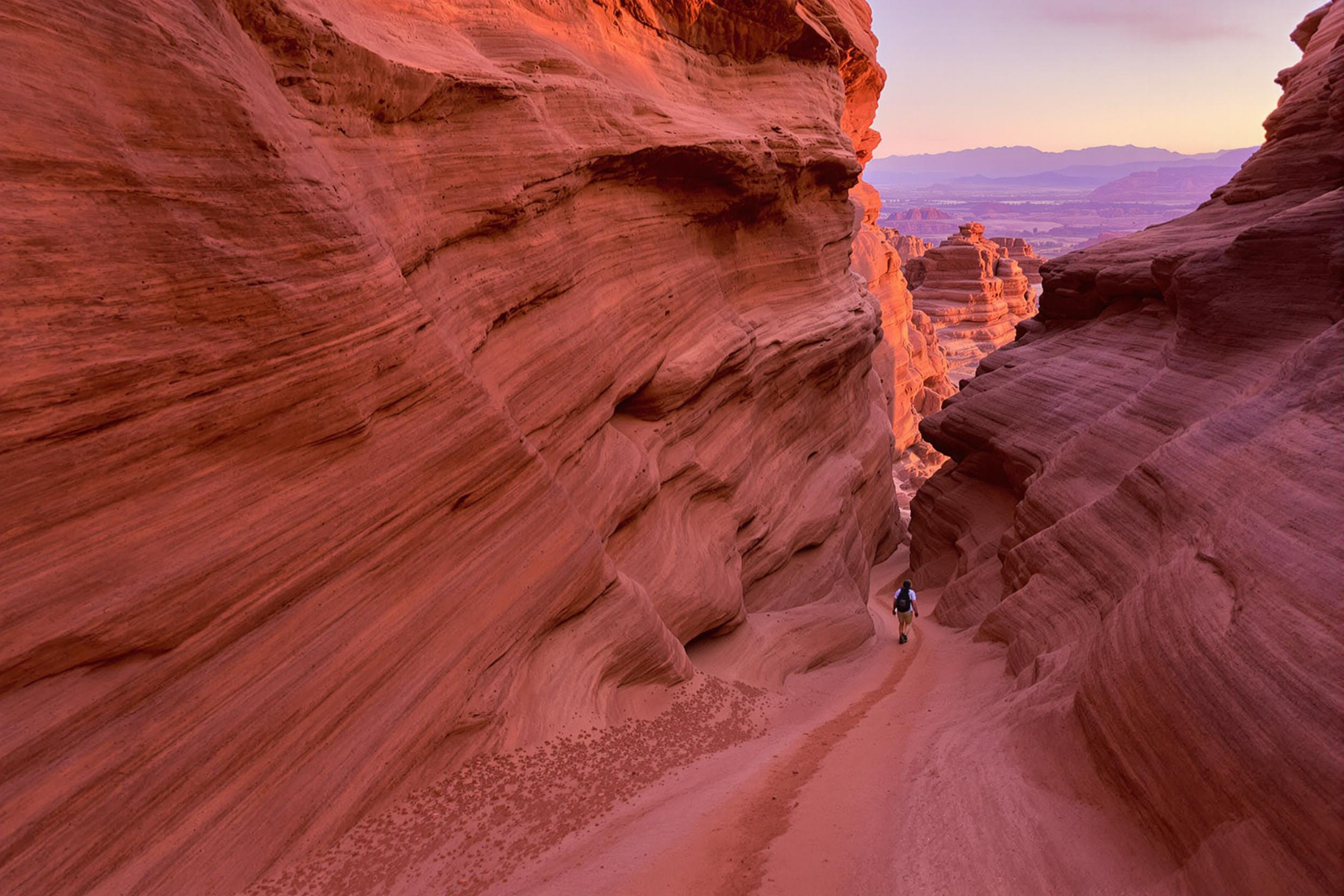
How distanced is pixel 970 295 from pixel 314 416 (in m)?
52.8

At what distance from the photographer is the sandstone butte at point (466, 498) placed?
4.13m

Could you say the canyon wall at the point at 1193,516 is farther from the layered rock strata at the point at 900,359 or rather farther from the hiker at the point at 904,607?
the layered rock strata at the point at 900,359

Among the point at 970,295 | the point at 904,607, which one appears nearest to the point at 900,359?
the point at 970,295

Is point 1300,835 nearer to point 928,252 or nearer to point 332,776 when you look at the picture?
point 332,776

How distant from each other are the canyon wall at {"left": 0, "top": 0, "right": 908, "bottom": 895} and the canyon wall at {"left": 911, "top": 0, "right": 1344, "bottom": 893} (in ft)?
13.6

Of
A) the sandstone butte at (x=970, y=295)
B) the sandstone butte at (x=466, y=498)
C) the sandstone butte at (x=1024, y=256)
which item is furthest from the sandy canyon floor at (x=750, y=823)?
the sandstone butte at (x=1024, y=256)

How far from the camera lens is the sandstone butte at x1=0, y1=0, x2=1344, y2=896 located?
4129 mm

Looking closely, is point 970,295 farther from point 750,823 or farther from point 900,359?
point 750,823

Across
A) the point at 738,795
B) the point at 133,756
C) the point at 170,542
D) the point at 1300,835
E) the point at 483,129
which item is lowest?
the point at 738,795

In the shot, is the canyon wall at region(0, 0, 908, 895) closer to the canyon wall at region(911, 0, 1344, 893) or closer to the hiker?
the hiker

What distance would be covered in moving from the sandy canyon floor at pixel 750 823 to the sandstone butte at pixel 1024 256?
64.5 metres

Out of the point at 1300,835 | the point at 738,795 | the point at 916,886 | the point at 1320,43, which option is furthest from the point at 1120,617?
the point at 1320,43

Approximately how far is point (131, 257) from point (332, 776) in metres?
3.62

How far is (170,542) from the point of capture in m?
4.53
